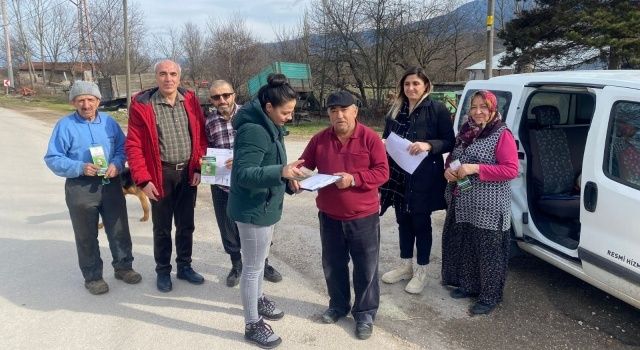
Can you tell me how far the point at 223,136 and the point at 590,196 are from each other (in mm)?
2848

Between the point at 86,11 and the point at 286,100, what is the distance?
27930mm

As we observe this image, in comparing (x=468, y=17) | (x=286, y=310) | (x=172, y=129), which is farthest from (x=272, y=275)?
(x=468, y=17)

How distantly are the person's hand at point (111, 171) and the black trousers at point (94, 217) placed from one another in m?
0.16

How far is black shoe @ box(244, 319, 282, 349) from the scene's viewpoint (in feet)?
10.3

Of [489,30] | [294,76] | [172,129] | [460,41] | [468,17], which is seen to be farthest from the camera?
[460,41]

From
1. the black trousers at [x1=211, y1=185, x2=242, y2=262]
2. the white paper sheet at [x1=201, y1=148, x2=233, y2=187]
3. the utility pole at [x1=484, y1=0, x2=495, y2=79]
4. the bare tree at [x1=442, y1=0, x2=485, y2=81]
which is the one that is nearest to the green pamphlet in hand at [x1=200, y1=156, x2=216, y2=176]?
the white paper sheet at [x1=201, y1=148, x2=233, y2=187]

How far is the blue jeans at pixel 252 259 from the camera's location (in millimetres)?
3006

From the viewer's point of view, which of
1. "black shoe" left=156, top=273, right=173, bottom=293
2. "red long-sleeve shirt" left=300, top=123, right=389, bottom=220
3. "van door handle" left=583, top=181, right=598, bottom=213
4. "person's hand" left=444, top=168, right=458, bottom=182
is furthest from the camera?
"black shoe" left=156, top=273, right=173, bottom=293

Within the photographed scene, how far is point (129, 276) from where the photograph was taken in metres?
4.19

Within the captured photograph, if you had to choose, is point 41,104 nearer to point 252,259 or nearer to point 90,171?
point 90,171

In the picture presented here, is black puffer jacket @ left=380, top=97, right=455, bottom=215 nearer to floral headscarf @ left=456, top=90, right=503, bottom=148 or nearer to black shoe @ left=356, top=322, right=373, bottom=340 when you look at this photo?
floral headscarf @ left=456, top=90, right=503, bottom=148

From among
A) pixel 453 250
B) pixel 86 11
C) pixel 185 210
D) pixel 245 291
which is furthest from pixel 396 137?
pixel 86 11

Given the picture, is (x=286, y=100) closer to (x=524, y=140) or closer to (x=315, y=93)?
(x=524, y=140)

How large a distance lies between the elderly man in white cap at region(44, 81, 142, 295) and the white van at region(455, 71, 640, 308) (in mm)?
3404
